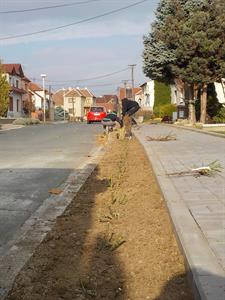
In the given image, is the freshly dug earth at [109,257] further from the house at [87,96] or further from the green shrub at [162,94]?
the house at [87,96]

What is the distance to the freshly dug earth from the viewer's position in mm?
4102

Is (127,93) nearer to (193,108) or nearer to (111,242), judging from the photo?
(193,108)

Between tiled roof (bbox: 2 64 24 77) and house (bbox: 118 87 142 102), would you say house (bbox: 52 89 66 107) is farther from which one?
tiled roof (bbox: 2 64 24 77)

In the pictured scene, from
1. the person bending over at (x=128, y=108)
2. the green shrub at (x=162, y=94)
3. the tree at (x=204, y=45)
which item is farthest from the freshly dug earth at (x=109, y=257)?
the green shrub at (x=162, y=94)

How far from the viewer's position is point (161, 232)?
18.4ft

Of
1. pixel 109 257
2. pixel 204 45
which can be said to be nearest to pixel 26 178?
pixel 109 257

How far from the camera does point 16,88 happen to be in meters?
75.0

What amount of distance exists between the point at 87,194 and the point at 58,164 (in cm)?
457

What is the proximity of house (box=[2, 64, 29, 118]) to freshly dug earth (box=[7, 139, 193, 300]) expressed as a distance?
6509 centimetres

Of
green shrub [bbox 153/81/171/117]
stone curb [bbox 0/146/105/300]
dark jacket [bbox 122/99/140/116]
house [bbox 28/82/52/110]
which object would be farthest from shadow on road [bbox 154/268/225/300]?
house [bbox 28/82/52/110]

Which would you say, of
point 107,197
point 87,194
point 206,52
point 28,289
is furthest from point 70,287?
point 206,52

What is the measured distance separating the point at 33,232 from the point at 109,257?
1263 millimetres

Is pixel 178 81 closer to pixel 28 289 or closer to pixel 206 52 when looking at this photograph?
pixel 206 52

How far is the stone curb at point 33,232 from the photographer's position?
450cm
